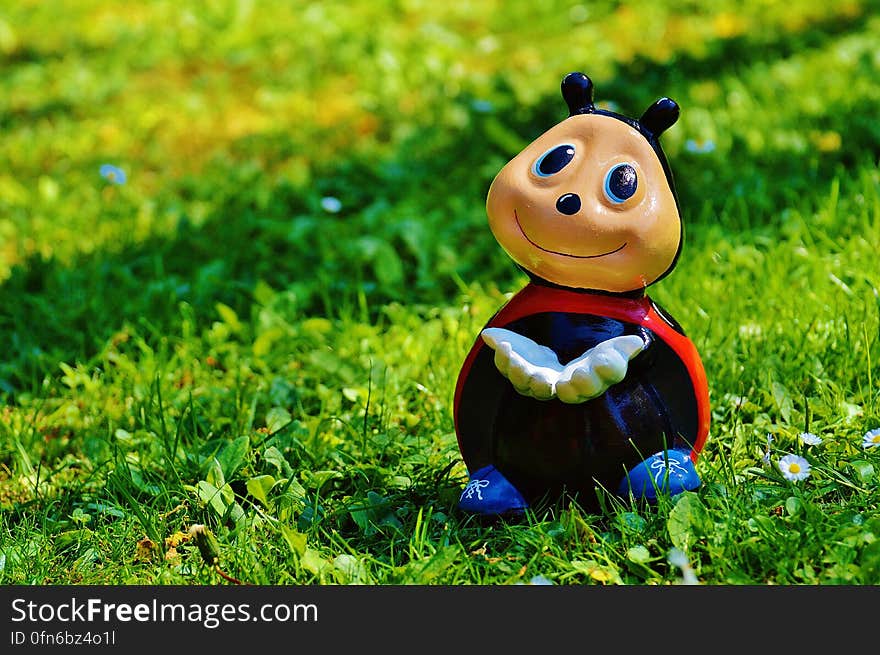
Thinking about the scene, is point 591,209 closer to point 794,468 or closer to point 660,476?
point 660,476

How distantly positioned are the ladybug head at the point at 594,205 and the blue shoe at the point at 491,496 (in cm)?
44

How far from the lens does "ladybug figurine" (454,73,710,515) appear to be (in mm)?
2365

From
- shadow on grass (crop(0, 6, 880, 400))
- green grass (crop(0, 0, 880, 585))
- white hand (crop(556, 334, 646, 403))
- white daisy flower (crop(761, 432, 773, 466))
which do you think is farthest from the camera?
shadow on grass (crop(0, 6, 880, 400))

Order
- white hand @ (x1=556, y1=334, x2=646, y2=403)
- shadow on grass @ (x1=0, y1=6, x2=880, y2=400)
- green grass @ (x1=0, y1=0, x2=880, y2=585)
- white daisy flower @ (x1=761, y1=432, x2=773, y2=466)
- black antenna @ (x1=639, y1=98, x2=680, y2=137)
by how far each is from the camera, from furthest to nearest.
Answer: shadow on grass @ (x1=0, y1=6, x2=880, y2=400) → white daisy flower @ (x1=761, y1=432, x2=773, y2=466) → green grass @ (x1=0, y1=0, x2=880, y2=585) → black antenna @ (x1=639, y1=98, x2=680, y2=137) → white hand @ (x1=556, y1=334, x2=646, y2=403)

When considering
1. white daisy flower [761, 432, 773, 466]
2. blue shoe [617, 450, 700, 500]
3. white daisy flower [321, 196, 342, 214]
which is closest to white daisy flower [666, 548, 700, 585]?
blue shoe [617, 450, 700, 500]

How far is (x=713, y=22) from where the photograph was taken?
19.9ft

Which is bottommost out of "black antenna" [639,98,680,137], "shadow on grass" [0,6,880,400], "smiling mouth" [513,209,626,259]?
"shadow on grass" [0,6,880,400]

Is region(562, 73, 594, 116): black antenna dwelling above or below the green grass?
above

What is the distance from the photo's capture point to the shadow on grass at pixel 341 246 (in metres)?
3.84

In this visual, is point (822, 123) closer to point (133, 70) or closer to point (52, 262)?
point (52, 262)

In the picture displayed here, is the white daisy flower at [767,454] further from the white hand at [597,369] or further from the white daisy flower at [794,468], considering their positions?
the white hand at [597,369]

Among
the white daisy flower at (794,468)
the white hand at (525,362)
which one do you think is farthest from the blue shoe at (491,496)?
the white daisy flower at (794,468)

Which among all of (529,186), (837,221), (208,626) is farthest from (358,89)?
(208,626)

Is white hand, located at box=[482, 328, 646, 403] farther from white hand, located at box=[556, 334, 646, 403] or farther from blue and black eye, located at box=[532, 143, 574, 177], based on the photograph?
blue and black eye, located at box=[532, 143, 574, 177]
